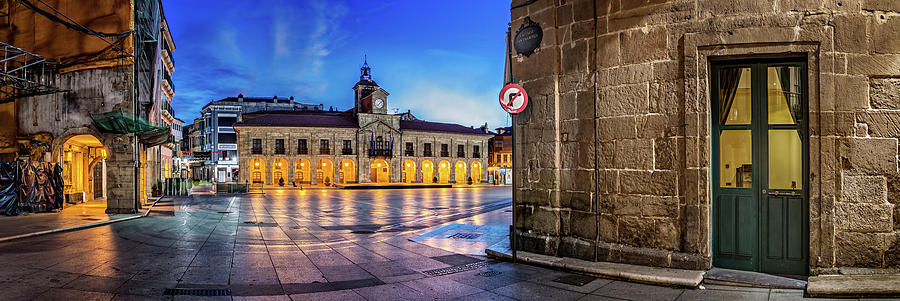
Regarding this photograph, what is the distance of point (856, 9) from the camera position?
5555 millimetres

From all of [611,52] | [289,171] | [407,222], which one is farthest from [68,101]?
[289,171]

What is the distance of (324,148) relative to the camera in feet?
187

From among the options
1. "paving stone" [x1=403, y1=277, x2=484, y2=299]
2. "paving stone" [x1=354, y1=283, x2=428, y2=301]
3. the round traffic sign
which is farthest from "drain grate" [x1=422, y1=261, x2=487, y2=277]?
the round traffic sign

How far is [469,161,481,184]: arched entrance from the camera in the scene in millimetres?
66881

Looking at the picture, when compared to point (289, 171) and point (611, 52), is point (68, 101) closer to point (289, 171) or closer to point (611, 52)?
point (611, 52)

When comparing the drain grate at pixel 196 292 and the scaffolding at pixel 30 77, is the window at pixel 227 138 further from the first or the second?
the drain grate at pixel 196 292

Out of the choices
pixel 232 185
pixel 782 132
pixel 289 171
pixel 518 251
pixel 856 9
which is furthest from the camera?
pixel 289 171

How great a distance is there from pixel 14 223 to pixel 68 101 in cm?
536

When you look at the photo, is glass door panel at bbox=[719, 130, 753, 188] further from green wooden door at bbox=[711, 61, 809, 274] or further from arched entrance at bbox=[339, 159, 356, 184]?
arched entrance at bbox=[339, 159, 356, 184]

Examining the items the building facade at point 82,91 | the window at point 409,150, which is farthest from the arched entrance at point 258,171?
the building facade at point 82,91

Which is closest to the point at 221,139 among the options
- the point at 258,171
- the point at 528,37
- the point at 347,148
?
the point at 258,171

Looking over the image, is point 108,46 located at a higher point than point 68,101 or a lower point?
higher

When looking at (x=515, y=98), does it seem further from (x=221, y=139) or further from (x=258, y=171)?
(x=221, y=139)

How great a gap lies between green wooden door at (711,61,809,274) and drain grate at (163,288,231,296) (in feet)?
20.7
